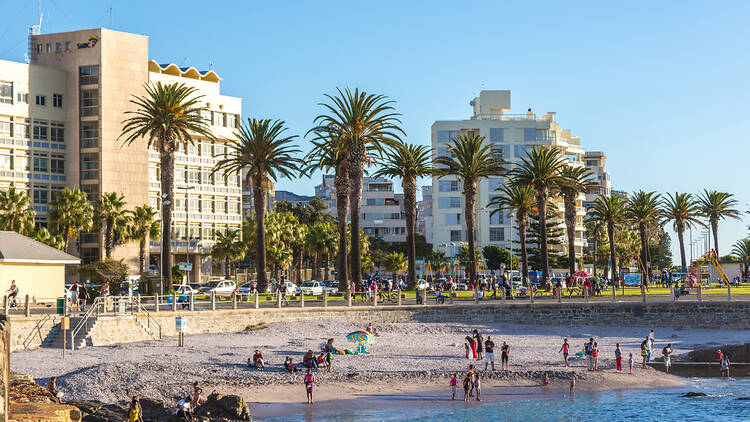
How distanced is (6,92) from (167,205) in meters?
34.9

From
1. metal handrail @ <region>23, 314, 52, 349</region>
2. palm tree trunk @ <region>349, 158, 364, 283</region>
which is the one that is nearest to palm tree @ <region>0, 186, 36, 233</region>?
palm tree trunk @ <region>349, 158, 364, 283</region>

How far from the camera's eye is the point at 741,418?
32.6 meters

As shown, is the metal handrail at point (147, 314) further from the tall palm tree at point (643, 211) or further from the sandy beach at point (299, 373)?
the tall palm tree at point (643, 211)

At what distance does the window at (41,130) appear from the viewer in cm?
8988

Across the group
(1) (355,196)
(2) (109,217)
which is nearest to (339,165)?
(1) (355,196)

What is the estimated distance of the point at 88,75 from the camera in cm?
9156

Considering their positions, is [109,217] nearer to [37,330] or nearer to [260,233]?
[260,233]

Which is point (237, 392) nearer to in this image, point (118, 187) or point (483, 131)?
point (118, 187)

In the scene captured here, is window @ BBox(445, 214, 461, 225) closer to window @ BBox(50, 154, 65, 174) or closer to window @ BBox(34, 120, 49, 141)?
window @ BBox(50, 154, 65, 174)

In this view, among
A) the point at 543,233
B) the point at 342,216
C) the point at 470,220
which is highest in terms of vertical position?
the point at 342,216

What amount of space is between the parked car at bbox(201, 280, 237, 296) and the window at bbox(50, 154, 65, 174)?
30869 millimetres

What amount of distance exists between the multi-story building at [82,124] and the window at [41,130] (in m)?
0.10

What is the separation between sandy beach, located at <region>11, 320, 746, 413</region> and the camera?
3469 centimetres

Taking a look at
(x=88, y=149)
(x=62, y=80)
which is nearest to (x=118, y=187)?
(x=88, y=149)
